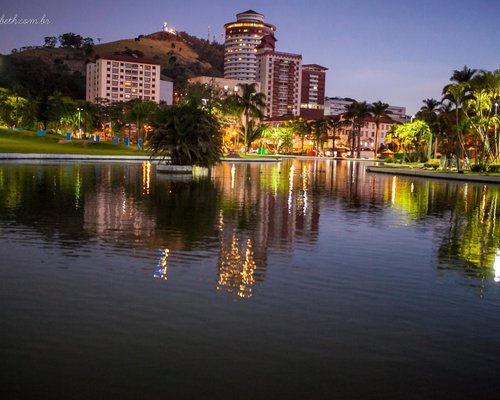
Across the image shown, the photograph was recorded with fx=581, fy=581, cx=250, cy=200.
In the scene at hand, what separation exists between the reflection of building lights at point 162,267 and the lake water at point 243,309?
0.12 ft

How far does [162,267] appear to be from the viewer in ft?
34.6

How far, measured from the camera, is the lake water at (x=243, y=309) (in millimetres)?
5637

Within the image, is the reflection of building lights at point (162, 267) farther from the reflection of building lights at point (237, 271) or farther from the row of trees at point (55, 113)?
the row of trees at point (55, 113)

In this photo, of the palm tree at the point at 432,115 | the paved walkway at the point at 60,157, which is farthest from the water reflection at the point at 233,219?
the palm tree at the point at 432,115

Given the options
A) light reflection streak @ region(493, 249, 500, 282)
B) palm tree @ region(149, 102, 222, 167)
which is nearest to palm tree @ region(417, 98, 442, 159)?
palm tree @ region(149, 102, 222, 167)

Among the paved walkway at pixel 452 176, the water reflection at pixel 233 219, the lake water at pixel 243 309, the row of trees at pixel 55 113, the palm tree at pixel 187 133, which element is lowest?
the lake water at pixel 243 309

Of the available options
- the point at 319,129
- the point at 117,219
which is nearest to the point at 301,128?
the point at 319,129

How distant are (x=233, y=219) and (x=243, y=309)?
968 centimetres

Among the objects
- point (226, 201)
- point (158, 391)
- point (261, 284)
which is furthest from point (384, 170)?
point (158, 391)

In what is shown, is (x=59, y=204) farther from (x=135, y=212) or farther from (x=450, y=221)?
(x=450, y=221)

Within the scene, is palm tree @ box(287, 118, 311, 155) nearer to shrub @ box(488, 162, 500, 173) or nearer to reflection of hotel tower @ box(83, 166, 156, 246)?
shrub @ box(488, 162, 500, 173)

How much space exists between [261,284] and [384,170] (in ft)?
166

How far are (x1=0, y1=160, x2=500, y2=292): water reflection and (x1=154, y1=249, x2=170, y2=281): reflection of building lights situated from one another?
2 cm

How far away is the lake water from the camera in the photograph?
564 centimetres
